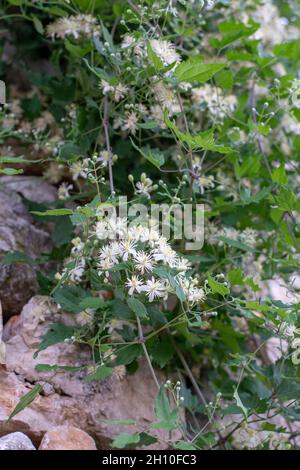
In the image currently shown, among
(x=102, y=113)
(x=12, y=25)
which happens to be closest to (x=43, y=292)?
(x=102, y=113)

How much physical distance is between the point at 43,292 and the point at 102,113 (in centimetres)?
52

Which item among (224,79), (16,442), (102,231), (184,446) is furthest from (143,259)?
(224,79)

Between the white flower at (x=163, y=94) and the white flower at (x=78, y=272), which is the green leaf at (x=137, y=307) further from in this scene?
the white flower at (x=163, y=94)

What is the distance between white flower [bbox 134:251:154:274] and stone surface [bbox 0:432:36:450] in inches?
17.8

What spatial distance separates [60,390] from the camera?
5.55 ft

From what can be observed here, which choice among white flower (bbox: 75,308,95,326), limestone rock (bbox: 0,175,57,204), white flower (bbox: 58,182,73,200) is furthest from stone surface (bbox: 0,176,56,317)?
white flower (bbox: 75,308,95,326)

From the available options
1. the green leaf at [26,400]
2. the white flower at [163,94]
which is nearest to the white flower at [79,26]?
the white flower at [163,94]

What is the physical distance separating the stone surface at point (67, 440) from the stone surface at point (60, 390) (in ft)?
0.16

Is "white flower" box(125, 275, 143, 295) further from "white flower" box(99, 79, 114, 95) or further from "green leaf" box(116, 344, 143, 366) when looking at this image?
"white flower" box(99, 79, 114, 95)

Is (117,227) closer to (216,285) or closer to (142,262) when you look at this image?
(142,262)

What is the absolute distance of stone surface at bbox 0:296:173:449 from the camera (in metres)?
1.61

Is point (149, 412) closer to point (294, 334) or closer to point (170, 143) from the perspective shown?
point (294, 334)

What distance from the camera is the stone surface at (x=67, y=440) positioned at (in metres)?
1.50

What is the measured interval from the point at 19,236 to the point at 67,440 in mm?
649
